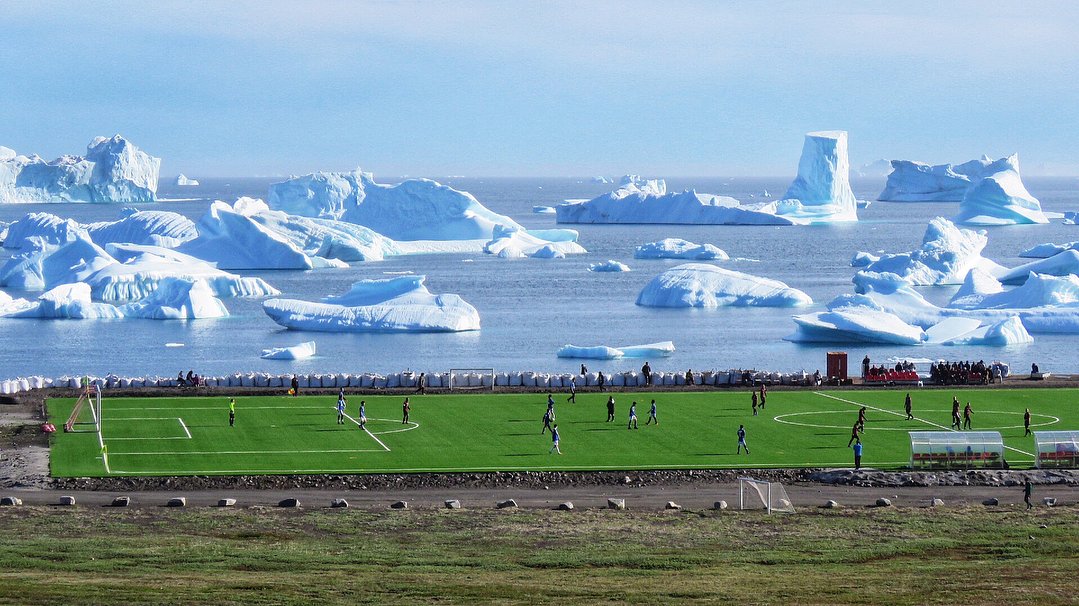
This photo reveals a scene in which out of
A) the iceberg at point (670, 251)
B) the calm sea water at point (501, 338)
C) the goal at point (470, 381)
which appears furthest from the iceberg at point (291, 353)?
the iceberg at point (670, 251)

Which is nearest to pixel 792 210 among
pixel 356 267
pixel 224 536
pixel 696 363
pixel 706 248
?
pixel 706 248

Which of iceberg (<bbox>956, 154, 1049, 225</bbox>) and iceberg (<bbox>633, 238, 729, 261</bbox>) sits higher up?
iceberg (<bbox>956, 154, 1049, 225</bbox>)

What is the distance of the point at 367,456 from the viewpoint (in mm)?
41656

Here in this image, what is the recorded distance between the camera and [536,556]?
28.8 metres

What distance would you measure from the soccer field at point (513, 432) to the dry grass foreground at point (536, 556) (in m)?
6.30

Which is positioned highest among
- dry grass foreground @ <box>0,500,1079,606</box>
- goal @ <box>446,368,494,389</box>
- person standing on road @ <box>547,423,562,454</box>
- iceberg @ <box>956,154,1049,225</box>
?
iceberg @ <box>956,154,1049,225</box>

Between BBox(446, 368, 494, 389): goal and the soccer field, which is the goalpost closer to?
BBox(446, 368, 494, 389): goal

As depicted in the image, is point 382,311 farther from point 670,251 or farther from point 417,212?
point 417,212

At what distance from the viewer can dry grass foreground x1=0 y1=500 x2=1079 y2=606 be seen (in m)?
24.4

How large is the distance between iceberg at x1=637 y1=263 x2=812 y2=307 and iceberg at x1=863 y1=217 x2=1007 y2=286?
10.4 metres

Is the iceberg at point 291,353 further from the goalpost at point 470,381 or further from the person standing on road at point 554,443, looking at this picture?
the person standing on road at point 554,443

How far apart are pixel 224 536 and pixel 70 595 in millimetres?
7520

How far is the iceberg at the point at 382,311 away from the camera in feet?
272

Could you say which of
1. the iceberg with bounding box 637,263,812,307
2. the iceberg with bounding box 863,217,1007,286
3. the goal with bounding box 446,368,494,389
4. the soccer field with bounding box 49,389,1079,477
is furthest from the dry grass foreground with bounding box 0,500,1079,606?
the iceberg with bounding box 863,217,1007,286
